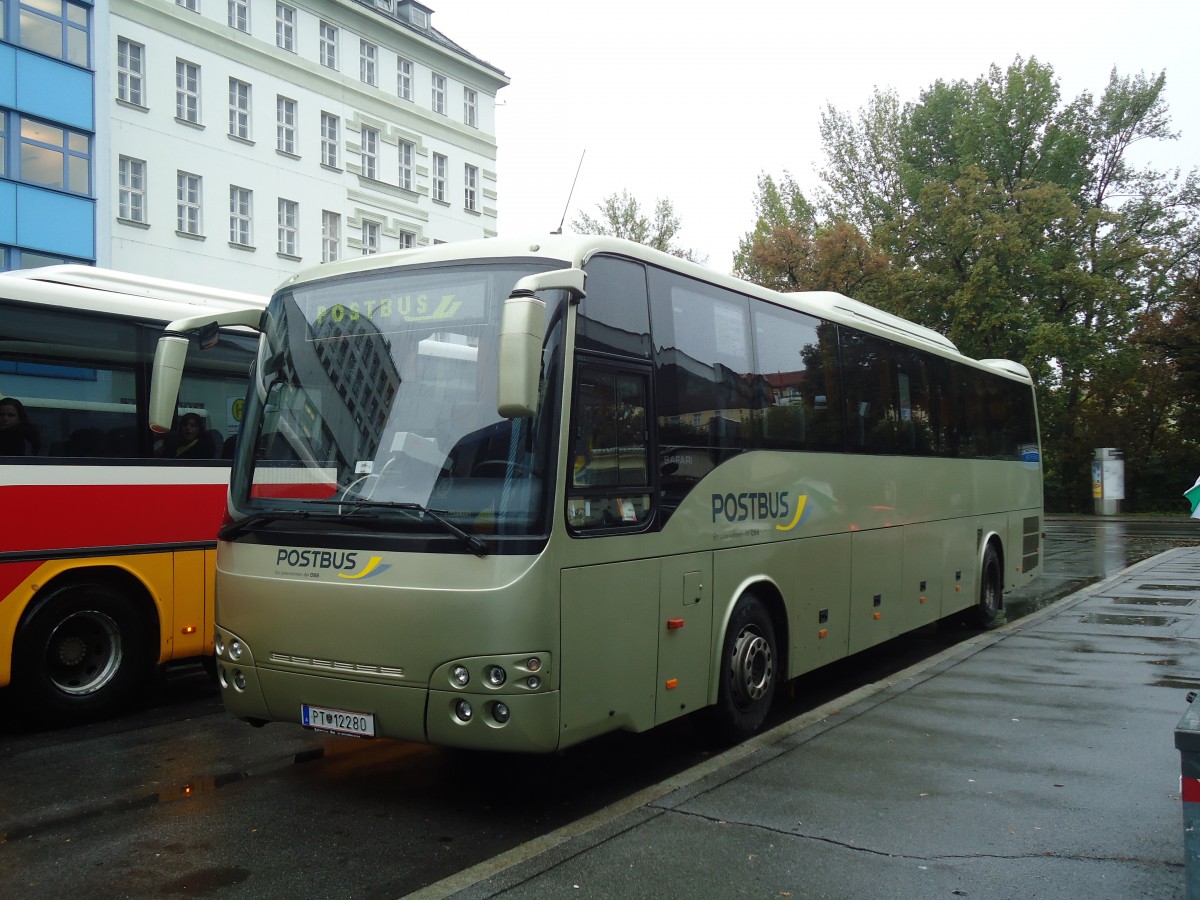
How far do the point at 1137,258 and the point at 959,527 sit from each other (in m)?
32.5

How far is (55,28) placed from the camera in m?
25.5

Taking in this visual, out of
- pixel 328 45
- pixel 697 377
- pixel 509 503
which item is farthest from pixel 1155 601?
pixel 328 45

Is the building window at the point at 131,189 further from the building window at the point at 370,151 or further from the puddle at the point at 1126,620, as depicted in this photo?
the puddle at the point at 1126,620

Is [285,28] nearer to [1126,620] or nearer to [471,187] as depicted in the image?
[471,187]

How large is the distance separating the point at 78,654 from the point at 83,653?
4 centimetres

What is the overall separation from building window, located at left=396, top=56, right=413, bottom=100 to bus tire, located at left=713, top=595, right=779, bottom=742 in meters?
33.2

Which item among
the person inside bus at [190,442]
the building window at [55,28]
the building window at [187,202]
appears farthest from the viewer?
the building window at [187,202]

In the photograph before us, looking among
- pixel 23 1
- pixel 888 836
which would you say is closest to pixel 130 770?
pixel 888 836

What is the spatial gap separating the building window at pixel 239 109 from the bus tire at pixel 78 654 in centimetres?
2571

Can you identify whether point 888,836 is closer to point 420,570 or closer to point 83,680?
point 420,570

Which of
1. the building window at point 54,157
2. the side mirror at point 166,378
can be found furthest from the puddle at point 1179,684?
the building window at point 54,157

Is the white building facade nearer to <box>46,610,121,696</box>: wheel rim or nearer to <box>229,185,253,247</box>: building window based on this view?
<box>229,185,253,247</box>: building window

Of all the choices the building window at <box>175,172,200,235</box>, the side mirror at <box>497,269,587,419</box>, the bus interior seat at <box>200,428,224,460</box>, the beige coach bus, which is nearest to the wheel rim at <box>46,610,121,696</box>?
the bus interior seat at <box>200,428,224,460</box>

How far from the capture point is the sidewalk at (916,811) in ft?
16.2
